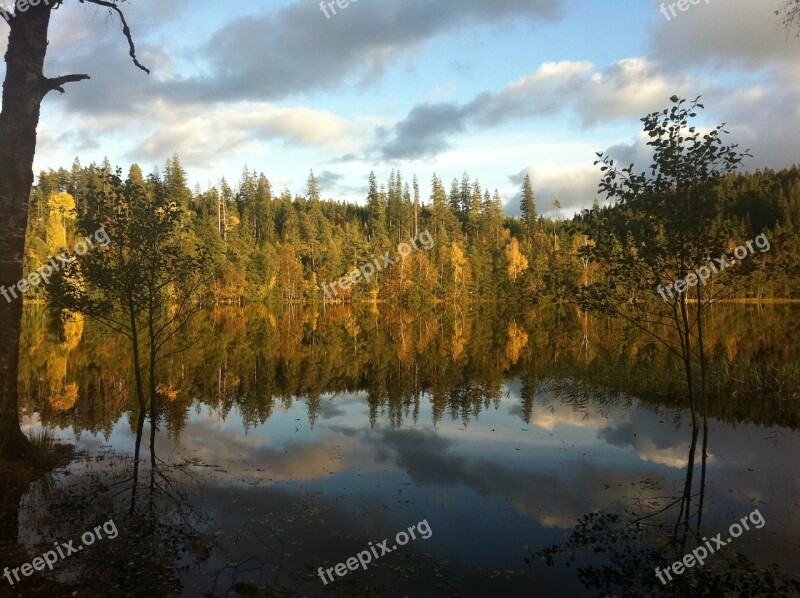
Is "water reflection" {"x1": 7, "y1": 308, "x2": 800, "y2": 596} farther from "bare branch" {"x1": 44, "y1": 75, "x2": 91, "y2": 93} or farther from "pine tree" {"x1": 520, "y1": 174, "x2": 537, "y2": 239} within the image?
"pine tree" {"x1": 520, "y1": 174, "x2": 537, "y2": 239}

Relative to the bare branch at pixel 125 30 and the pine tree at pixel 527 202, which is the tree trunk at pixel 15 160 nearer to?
the bare branch at pixel 125 30

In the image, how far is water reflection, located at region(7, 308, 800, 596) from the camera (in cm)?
852

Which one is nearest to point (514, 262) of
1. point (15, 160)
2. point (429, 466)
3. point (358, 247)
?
point (358, 247)

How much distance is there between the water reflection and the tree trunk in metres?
2.48

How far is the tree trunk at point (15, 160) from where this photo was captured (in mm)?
10523

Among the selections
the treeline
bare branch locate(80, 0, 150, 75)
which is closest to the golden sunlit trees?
Answer: the treeline

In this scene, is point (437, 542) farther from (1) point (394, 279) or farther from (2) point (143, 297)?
(1) point (394, 279)

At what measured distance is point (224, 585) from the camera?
739cm

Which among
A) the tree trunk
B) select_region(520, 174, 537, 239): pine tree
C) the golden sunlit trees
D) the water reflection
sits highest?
select_region(520, 174, 537, 239): pine tree

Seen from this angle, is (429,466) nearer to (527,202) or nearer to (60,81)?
(60,81)

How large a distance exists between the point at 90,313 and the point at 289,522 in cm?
978

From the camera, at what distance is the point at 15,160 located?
10656 millimetres

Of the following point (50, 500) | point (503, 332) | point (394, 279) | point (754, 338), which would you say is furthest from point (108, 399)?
point (394, 279)

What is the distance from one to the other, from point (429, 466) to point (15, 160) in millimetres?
12110
